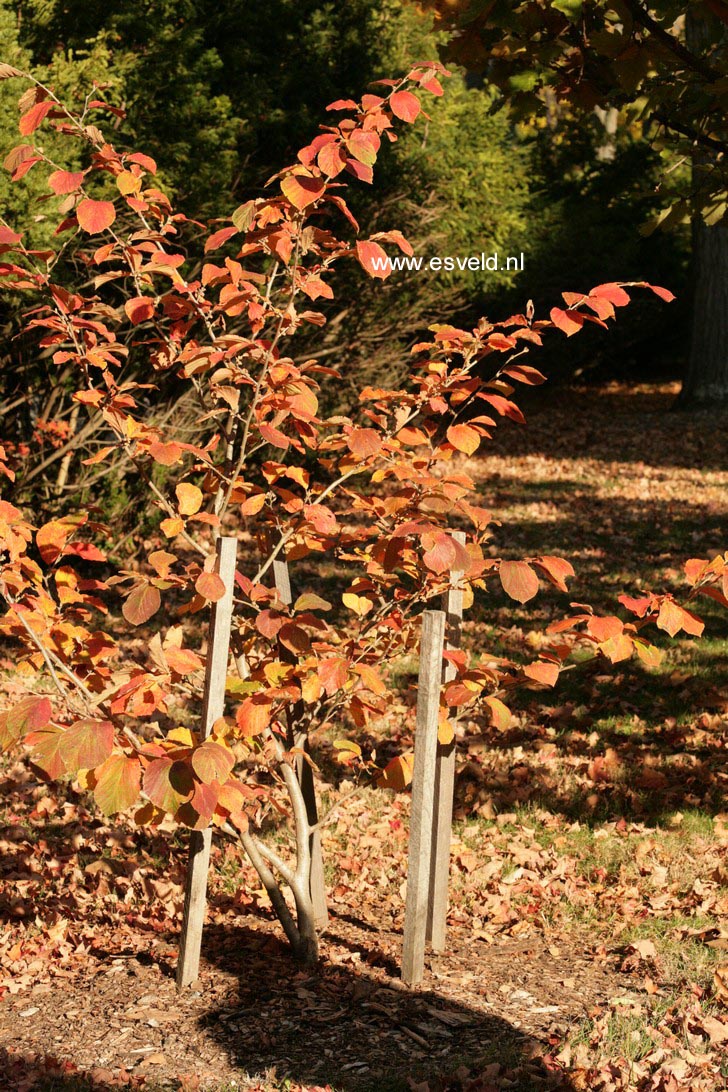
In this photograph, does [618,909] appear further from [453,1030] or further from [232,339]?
[232,339]

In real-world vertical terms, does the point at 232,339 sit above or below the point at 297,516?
above

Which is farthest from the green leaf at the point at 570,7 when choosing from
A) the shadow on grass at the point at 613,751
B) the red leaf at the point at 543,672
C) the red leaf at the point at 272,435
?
the shadow on grass at the point at 613,751

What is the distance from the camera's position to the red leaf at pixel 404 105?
2963mm

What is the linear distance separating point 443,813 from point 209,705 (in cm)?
96

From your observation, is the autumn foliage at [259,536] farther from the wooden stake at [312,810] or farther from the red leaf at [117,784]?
the wooden stake at [312,810]

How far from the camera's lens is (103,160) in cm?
328

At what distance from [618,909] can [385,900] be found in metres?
0.90

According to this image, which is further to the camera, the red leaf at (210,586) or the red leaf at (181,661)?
the red leaf at (181,661)

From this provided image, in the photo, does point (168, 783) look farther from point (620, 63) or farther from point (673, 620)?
point (620, 63)

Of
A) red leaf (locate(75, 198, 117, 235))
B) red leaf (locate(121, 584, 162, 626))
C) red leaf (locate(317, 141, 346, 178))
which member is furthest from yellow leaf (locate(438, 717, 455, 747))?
red leaf (locate(75, 198, 117, 235))

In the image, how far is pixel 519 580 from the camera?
115 inches

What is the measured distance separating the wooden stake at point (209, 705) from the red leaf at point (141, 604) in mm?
211

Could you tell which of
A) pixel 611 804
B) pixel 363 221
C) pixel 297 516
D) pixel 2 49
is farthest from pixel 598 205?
pixel 297 516

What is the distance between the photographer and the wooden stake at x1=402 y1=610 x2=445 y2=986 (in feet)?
10.8
